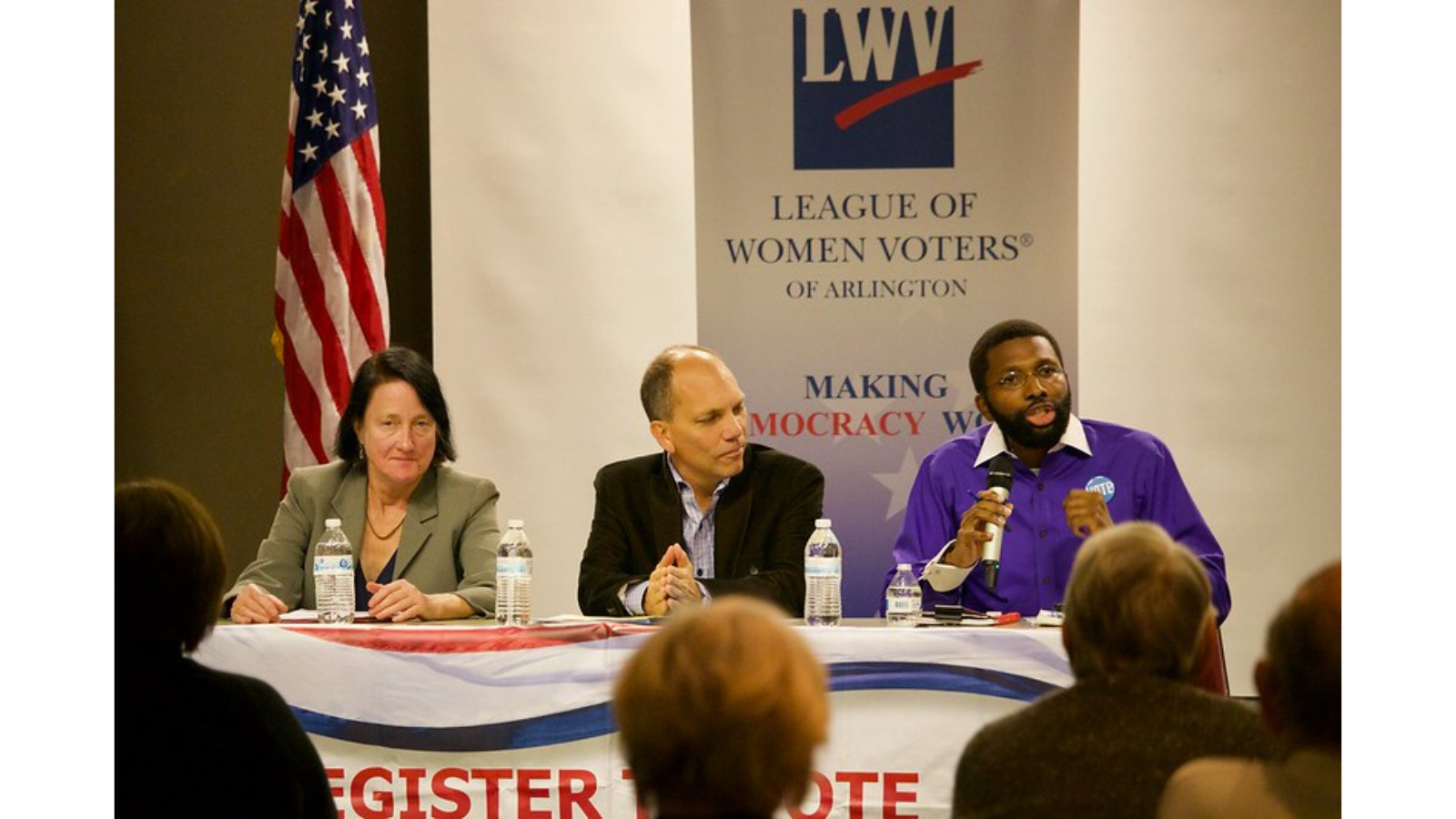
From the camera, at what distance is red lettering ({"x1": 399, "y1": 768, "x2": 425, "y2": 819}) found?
133 inches

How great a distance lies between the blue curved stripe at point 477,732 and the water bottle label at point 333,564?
382 millimetres

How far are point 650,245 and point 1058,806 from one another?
149 inches

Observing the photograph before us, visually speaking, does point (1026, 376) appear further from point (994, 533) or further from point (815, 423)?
Answer: point (815, 423)

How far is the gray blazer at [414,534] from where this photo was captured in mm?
3918

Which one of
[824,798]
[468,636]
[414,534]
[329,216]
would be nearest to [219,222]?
[329,216]

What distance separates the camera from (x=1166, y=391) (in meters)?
5.53

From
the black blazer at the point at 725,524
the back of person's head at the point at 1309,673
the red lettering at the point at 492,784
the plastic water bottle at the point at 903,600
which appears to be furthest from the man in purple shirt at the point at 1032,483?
the back of person's head at the point at 1309,673

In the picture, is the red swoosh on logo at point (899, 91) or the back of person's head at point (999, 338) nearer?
the back of person's head at point (999, 338)

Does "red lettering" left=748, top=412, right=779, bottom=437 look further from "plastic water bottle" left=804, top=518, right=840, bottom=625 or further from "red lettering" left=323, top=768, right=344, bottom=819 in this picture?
"red lettering" left=323, top=768, right=344, bottom=819

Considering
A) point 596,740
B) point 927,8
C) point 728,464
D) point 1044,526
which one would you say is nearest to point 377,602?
point 596,740

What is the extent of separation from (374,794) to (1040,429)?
1.75 metres

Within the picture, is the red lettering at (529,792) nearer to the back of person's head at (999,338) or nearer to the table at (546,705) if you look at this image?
the table at (546,705)

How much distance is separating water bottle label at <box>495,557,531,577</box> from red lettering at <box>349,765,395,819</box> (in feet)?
1.63

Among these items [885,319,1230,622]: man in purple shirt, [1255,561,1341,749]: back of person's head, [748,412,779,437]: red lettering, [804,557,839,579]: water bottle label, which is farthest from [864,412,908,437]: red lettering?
[1255,561,1341,749]: back of person's head
